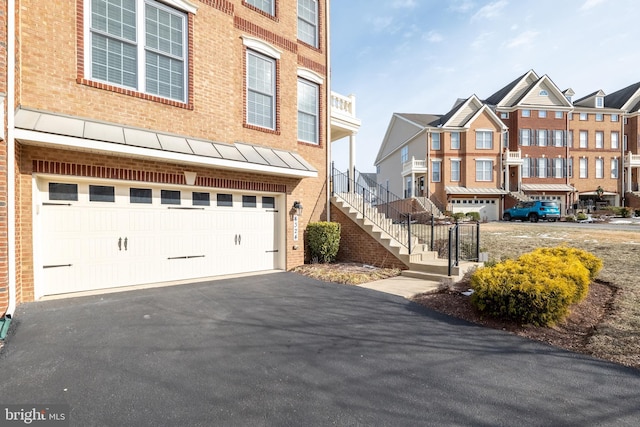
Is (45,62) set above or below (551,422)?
above

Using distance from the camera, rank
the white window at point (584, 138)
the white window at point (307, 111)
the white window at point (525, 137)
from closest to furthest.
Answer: the white window at point (307, 111)
the white window at point (525, 137)
the white window at point (584, 138)

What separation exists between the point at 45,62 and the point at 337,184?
8.00 meters

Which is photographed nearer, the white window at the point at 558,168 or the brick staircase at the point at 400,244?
the brick staircase at the point at 400,244

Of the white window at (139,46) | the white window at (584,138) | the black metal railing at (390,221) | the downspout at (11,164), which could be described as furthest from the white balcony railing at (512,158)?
the downspout at (11,164)

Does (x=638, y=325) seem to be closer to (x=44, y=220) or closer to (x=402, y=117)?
(x=44, y=220)

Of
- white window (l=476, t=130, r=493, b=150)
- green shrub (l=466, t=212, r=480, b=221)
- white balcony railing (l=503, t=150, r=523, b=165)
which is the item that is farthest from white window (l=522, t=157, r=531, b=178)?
green shrub (l=466, t=212, r=480, b=221)

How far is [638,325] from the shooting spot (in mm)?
4359

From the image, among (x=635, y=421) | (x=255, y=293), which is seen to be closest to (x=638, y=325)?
(x=635, y=421)

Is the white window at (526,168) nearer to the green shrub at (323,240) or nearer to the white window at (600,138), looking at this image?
the white window at (600,138)

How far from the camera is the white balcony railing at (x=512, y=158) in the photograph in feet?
97.9

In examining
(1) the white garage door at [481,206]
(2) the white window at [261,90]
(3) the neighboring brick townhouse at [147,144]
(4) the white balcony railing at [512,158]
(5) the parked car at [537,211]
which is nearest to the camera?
(3) the neighboring brick townhouse at [147,144]

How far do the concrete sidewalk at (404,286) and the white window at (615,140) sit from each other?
40.4 meters

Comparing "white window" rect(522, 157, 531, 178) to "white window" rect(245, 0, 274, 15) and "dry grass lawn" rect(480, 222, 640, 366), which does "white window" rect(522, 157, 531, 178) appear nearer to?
"dry grass lawn" rect(480, 222, 640, 366)

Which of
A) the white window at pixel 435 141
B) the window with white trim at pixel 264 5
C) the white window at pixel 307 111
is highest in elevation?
the white window at pixel 435 141
